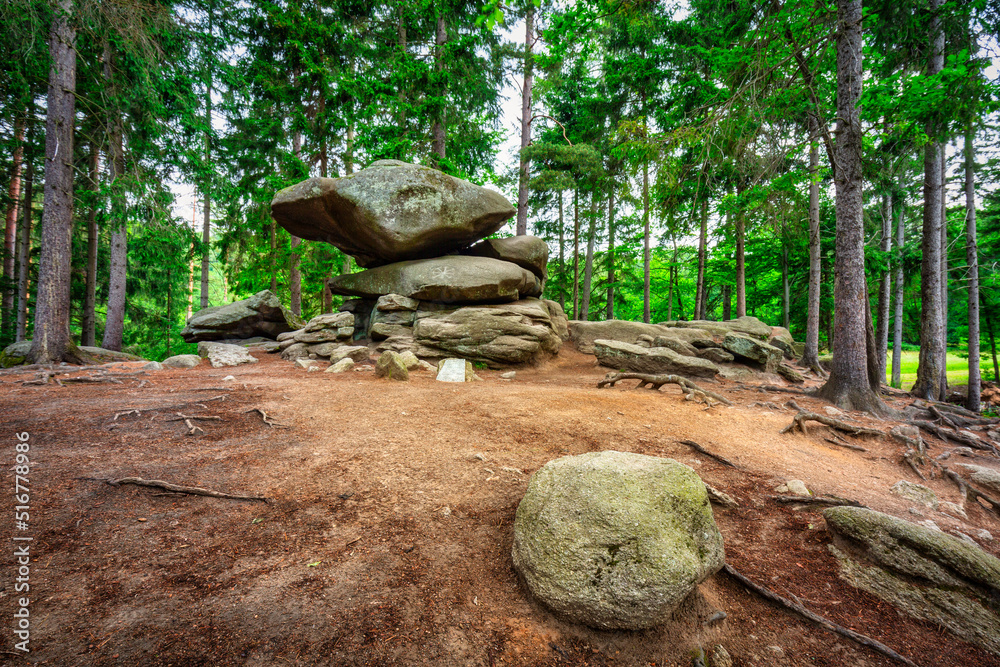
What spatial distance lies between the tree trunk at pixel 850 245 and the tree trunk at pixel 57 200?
49.4 ft

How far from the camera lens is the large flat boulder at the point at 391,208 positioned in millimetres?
9422

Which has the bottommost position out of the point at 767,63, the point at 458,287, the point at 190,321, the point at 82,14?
the point at 190,321

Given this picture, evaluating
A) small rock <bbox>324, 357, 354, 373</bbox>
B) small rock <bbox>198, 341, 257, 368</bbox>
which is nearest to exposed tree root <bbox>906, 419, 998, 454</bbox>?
small rock <bbox>324, 357, 354, 373</bbox>

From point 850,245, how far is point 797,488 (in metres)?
5.42

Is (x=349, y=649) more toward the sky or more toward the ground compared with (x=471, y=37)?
more toward the ground

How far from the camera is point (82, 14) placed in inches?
293

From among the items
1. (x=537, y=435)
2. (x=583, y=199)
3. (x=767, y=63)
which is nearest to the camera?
(x=537, y=435)

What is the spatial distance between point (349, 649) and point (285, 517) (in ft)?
3.80

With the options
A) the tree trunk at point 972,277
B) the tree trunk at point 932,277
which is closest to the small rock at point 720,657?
the tree trunk at point 932,277

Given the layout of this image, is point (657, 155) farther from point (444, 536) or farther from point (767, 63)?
point (444, 536)

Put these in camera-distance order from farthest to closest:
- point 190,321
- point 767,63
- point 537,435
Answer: point 190,321, point 767,63, point 537,435

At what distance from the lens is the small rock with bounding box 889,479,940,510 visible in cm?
316

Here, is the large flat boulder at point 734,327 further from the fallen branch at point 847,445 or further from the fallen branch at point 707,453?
the fallen branch at point 707,453

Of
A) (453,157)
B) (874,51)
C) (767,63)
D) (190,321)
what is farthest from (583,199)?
(190,321)
